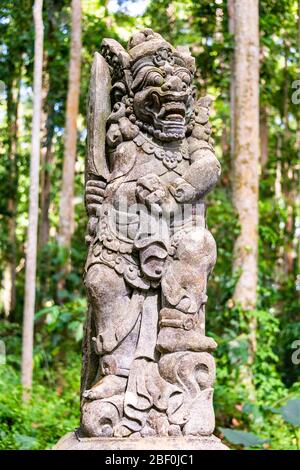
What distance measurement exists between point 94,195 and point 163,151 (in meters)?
0.58

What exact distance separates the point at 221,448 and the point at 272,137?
19.9m

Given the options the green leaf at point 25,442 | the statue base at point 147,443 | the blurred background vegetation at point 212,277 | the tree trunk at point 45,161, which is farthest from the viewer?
the tree trunk at point 45,161

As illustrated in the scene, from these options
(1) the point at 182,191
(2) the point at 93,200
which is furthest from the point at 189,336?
(2) the point at 93,200

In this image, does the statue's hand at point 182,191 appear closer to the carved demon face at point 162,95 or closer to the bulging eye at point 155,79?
the carved demon face at point 162,95

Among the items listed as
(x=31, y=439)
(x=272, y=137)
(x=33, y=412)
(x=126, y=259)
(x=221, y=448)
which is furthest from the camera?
(x=272, y=137)

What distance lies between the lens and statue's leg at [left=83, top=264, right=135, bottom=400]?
5.38 m

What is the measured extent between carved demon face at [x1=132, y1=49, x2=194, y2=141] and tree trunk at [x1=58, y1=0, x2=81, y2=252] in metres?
7.15

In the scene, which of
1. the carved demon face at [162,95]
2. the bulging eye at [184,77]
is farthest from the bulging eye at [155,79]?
the bulging eye at [184,77]

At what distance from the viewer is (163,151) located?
19.0 feet

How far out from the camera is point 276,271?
18562 millimetres

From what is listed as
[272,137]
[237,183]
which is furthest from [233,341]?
[272,137]

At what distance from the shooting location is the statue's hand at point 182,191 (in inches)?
222

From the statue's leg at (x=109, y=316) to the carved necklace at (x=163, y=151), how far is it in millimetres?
878
